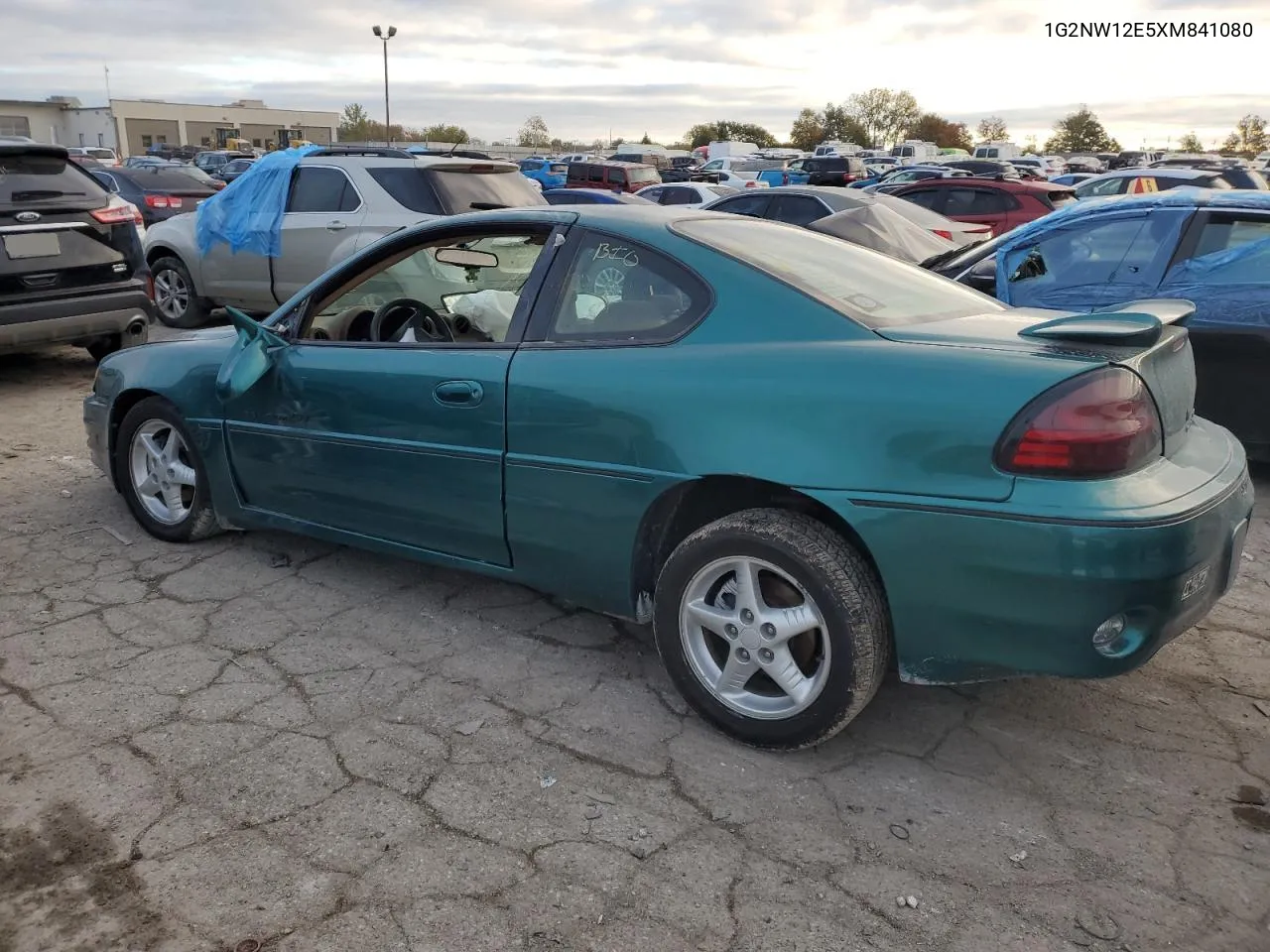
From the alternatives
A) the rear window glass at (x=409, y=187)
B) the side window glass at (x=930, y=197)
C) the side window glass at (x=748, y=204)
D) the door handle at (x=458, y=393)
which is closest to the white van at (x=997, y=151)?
the side window glass at (x=930, y=197)

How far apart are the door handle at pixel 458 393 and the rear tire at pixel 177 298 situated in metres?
7.75

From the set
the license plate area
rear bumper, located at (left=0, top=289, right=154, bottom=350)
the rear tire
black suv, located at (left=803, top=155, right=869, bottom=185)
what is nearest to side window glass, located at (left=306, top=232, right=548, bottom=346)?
rear bumper, located at (left=0, top=289, right=154, bottom=350)

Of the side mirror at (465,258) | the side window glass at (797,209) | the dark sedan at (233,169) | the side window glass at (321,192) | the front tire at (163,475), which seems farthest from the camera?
the dark sedan at (233,169)

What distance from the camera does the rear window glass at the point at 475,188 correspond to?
894 cm

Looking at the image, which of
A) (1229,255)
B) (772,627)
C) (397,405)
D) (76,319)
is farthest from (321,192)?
(772,627)

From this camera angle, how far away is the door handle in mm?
3459

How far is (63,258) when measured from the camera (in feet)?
24.3

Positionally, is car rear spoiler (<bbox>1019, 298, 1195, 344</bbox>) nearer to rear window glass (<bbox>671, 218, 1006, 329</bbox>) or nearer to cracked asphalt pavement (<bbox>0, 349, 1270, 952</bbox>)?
rear window glass (<bbox>671, 218, 1006, 329</bbox>)

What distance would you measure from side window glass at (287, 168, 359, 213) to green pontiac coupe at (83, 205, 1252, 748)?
213 inches

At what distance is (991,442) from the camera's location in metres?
2.57

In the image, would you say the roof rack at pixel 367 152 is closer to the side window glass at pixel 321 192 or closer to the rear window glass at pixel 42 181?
the side window glass at pixel 321 192

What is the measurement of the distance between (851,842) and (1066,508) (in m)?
1.01

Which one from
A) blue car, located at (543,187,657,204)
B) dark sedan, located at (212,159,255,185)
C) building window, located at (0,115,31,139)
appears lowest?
blue car, located at (543,187,657,204)

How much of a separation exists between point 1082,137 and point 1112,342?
271 feet
